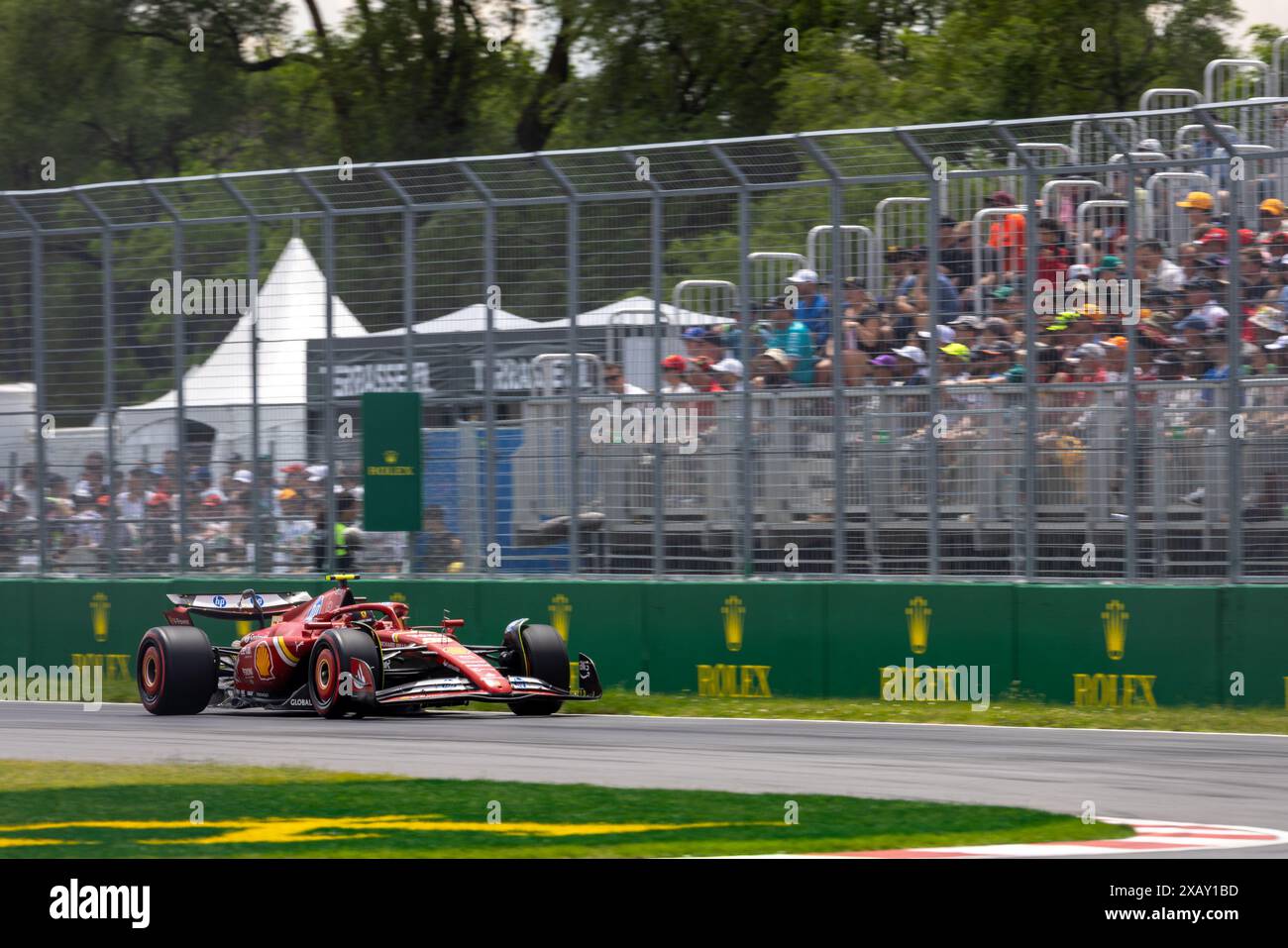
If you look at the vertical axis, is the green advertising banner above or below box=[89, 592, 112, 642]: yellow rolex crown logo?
above

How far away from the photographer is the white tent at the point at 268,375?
1909cm

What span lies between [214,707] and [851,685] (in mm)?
5249

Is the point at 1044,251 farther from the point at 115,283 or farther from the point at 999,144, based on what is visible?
the point at 115,283

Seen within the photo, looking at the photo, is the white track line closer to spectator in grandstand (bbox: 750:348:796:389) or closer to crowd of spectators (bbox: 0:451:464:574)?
spectator in grandstand (bbox: 750:348:796:389)

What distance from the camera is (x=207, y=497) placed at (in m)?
19.4

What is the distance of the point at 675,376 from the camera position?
17469 millimetres

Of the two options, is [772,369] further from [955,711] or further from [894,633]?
[955,711]

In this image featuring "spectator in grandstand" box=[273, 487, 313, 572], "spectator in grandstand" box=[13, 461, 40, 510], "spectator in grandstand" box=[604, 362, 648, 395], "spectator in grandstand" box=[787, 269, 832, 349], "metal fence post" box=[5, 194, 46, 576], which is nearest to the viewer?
"spectator in grandstand" box=[787, 269, 832, 349]

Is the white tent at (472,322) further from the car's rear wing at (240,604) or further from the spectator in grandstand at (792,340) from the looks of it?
the car's rear wing at (240,604)

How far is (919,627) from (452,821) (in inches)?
279

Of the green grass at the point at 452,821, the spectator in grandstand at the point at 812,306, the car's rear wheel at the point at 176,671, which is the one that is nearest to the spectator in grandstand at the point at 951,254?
the spectator in grandstand at the point at 812,306

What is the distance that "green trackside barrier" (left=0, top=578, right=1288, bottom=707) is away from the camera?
15.0 m

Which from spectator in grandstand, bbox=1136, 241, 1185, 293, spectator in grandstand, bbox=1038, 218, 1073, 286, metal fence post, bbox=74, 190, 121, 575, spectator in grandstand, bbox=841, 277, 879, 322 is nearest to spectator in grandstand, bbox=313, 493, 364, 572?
metal fence post, bbox=74, 190, 121, 575

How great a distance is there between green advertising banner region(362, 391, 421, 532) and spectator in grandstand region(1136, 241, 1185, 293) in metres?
6.66
